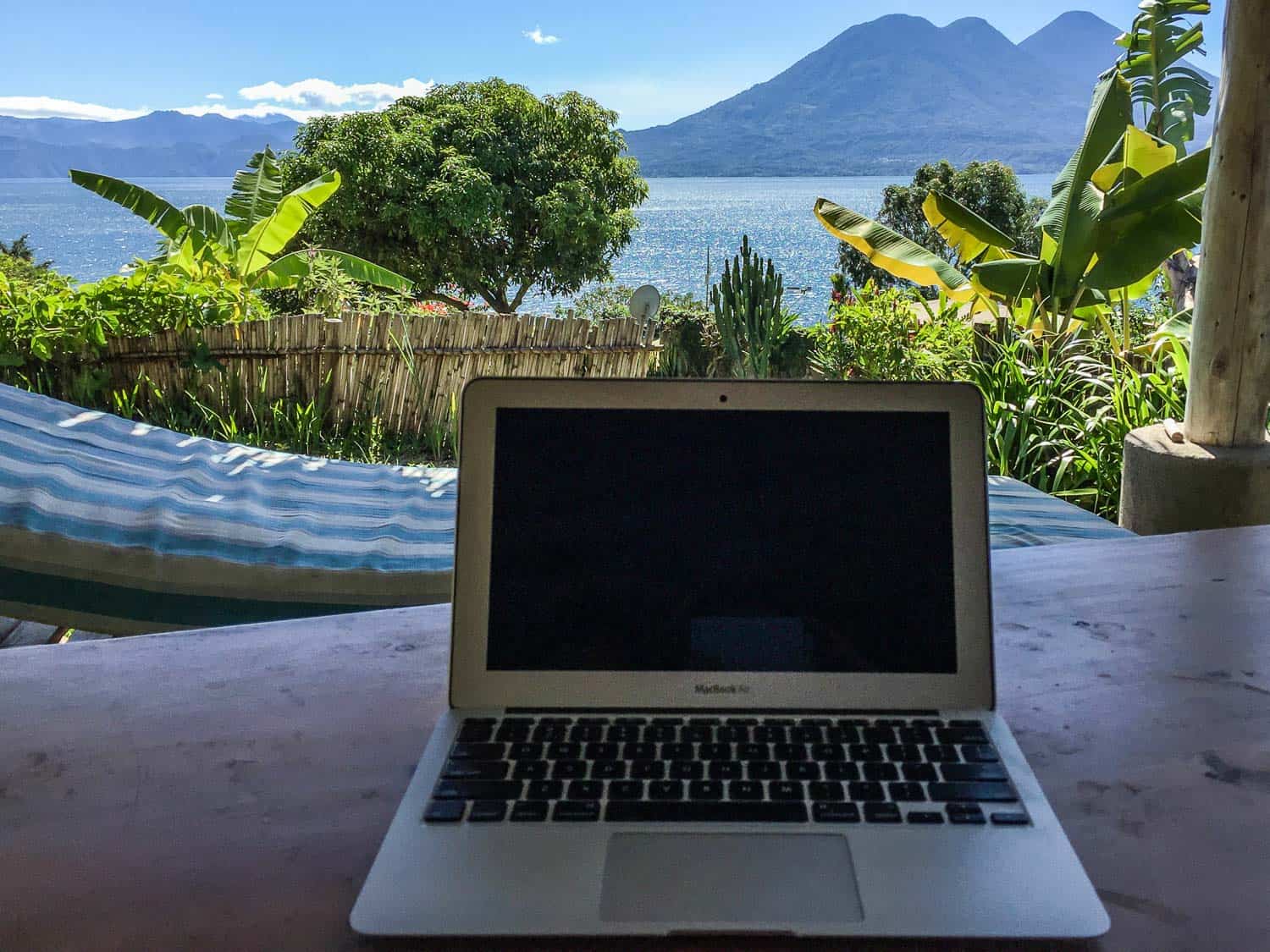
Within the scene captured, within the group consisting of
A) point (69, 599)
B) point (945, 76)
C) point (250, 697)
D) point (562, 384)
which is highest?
point (945, 76)

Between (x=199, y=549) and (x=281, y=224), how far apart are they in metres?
3.92

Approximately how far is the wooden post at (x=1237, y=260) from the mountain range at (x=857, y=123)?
4459cm

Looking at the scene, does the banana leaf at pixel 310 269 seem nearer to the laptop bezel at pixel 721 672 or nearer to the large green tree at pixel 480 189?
the laptop bezel at pixel 721 672

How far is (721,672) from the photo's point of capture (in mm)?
697

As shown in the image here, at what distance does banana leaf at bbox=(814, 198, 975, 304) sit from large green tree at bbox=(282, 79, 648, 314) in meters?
10.8

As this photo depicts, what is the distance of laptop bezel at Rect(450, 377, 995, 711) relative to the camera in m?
0.69

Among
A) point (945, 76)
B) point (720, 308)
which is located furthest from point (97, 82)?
point (720, 308)

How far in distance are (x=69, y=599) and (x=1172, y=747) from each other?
192 centimetres

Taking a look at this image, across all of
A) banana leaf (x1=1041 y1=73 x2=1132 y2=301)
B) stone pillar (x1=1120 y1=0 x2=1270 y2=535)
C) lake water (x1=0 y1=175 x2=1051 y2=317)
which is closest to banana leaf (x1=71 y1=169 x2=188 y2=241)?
banana leaf (x1=1041 y1=73 x2=1132 y2=301)

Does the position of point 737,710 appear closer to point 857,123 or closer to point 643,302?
point 643,302

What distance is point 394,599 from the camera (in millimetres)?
1911

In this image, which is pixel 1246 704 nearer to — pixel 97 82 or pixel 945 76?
pixel 945 76

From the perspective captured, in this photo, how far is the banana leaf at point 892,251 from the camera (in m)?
4.17

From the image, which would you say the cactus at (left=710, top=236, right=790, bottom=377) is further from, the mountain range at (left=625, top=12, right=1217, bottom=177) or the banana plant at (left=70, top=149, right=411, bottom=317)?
the mountain range at (left=625, top=12, right=1217, bottom=177)
